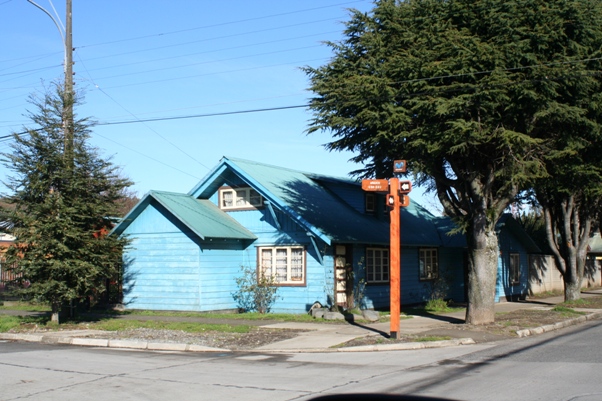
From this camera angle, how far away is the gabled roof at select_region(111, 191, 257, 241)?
22.1 metres

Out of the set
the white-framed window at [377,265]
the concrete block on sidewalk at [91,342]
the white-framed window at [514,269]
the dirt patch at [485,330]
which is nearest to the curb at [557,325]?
the dirt patch at [485,330]

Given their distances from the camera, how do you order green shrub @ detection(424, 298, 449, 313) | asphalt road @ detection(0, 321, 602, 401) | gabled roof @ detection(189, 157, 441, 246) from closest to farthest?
asphalt road @ detection(0, 321, 602, 401)
gabled roof @ detection(189, 157, 441, 246)
green shrub @ detection(424, 298, 449, 313)

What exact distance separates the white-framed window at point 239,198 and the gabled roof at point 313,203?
48 cm

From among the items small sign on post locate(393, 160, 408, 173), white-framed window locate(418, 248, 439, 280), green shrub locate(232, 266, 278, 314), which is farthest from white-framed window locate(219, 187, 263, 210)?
small sign on post locate(393, 160, 408, 173)

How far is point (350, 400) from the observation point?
11.8 feet

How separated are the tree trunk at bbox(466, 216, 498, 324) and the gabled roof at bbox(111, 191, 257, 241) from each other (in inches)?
349

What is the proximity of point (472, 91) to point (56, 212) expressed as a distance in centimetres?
1180

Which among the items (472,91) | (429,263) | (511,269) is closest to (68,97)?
(472,91)

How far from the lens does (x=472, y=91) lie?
15.5 metres

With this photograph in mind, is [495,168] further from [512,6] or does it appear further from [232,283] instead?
[232,283]

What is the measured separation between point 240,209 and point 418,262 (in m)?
8.21

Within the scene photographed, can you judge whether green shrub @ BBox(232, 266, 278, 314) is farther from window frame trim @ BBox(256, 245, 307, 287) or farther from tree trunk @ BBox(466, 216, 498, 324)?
tree trunk @ BBox(466, 216, 498, 324)

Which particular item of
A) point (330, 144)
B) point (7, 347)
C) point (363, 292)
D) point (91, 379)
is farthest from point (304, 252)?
point (91, 379)

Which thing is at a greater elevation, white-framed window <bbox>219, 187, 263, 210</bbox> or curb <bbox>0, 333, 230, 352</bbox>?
white-framed window <bbox>219, 187, 263, 210</bbox>
